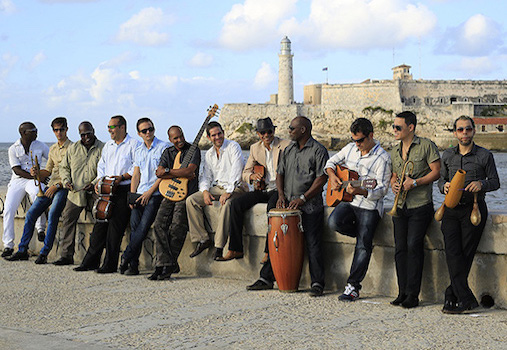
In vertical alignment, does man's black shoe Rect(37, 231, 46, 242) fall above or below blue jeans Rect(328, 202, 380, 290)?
below

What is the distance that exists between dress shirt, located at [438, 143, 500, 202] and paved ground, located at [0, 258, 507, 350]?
106cm

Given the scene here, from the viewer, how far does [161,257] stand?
741 centimetres

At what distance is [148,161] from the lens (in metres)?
7.90

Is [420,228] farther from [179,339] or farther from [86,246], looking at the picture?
[86,246]

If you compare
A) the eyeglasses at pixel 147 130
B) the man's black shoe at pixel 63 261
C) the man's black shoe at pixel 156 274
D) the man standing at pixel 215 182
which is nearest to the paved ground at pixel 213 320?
the man's black shoe at pixel 156 274

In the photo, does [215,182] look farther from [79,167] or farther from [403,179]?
[403,179]


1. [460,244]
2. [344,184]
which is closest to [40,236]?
[344,184]

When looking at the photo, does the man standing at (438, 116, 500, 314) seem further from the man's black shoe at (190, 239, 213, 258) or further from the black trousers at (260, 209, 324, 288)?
the man's black shoe at (190, 239, 213, 258)

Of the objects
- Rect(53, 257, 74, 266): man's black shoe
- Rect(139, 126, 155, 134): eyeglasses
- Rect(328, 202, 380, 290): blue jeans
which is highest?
Rect(139, 126, 155, 134): eyeglasses

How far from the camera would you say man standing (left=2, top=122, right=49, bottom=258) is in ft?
29.4

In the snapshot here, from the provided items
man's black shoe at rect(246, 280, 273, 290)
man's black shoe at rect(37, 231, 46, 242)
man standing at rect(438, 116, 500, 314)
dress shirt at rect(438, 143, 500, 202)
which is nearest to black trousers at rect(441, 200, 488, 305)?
man standing at rect(438, 116, 500, 314)

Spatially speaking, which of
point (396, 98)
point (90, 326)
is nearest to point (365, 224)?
point (90, 326)

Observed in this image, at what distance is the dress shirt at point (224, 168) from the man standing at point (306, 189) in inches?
26.8

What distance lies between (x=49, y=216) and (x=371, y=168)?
14.2 ft
